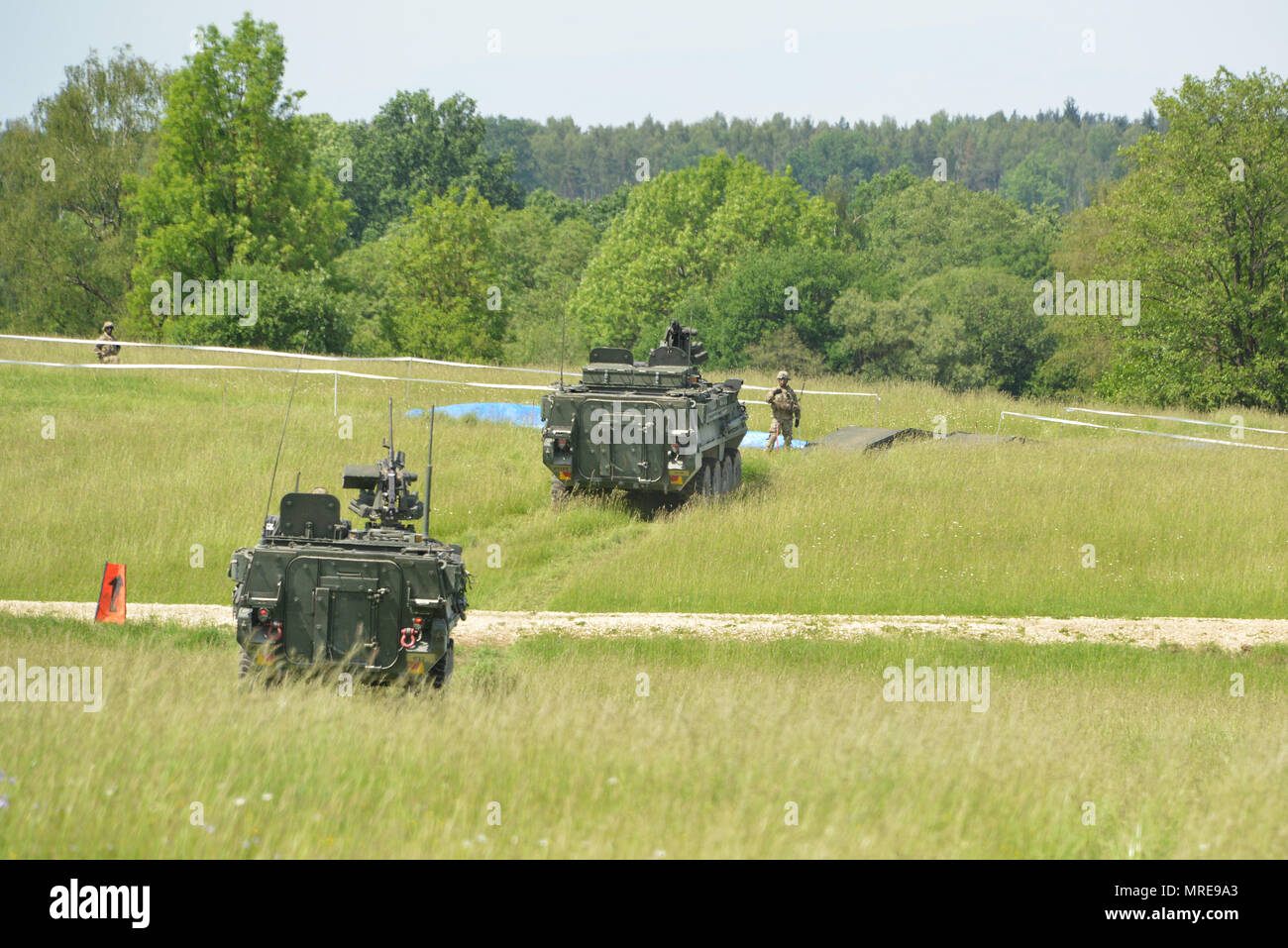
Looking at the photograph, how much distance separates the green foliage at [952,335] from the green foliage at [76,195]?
3175 centimetres

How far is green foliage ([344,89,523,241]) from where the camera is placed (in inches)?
3529

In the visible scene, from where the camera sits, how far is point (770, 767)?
7250 mm

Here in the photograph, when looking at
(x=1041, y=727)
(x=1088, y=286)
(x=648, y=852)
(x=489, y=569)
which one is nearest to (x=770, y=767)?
(x=648, y=852)

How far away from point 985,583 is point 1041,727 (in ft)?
27.8

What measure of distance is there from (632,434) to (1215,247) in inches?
1020

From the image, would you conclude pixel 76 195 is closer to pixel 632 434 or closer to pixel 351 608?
pixel 632 434

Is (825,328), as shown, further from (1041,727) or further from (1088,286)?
(1041,727)
